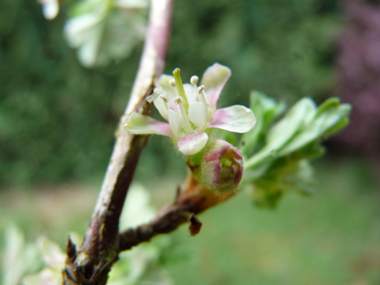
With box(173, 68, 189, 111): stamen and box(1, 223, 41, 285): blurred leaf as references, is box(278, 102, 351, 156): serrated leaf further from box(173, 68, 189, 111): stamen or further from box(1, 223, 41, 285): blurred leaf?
box(1, 223, 41, 285): blurred leaf

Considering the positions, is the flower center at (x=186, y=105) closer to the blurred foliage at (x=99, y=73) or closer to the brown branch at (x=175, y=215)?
the brown branch at (x=175, y=215)

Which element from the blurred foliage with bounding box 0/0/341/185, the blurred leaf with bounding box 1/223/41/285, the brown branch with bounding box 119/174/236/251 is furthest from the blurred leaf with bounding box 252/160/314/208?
the blurred foliage with bounding box 0/0/341/185

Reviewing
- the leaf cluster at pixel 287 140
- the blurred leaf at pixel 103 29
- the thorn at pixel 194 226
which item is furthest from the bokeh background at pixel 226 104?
the thorn at pixel 194 226

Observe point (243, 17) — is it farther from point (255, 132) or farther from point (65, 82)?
point (255, 132)

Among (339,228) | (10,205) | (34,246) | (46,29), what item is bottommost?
(339,228)

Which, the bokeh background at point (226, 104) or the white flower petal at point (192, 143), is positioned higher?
the white flower petal at point (192, 143)

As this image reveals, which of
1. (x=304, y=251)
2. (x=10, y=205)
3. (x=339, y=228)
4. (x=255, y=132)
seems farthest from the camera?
(x=10, y=205)

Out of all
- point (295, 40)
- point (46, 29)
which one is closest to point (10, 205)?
point (46, 29)
